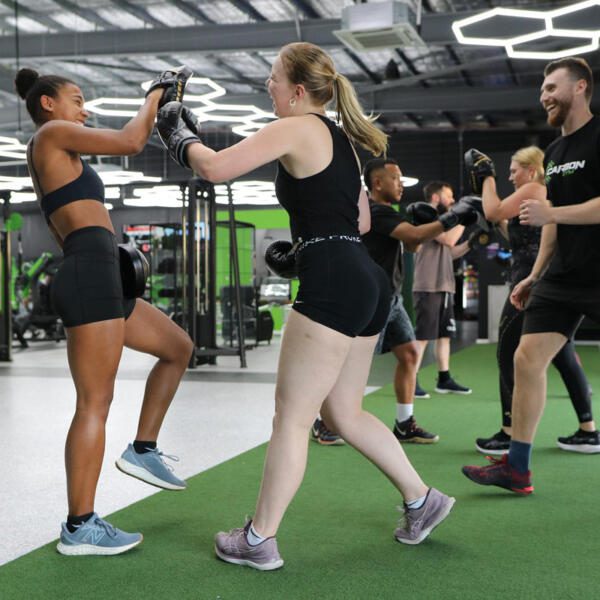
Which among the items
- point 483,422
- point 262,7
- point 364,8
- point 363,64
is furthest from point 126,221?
point 483,422

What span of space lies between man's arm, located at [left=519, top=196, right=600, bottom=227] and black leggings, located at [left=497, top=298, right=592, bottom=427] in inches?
37.7

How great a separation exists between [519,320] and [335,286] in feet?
6.23

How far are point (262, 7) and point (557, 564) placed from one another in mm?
9636

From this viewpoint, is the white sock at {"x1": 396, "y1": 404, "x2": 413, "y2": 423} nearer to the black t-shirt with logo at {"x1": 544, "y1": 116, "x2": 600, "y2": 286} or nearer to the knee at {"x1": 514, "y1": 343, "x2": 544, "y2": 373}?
the knee at {"x1": 514, "y1": 343, "x2": 544, "y2": 373}

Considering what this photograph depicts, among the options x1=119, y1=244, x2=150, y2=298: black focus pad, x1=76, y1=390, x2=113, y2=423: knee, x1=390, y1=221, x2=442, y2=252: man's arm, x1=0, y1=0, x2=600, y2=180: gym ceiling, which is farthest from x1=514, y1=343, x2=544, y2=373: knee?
x1=0, y1=0, x2=600, y2=180: gym ceiling

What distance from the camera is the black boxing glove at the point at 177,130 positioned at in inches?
84.9

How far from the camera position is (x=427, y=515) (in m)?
2.46

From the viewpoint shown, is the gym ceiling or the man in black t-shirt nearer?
the man in black t-shirt

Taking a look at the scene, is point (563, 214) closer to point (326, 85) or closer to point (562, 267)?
point (562, 267)

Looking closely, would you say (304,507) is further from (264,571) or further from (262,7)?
(262,7)

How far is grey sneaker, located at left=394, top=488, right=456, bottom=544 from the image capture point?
2465 mm

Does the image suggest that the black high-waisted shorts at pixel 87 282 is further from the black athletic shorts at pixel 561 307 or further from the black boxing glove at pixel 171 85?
the black athletic shorts at pixel 561 307

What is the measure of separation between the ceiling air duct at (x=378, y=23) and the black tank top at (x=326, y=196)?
19.0ft

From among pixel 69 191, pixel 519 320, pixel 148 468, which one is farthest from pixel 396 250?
pixel 69 191
